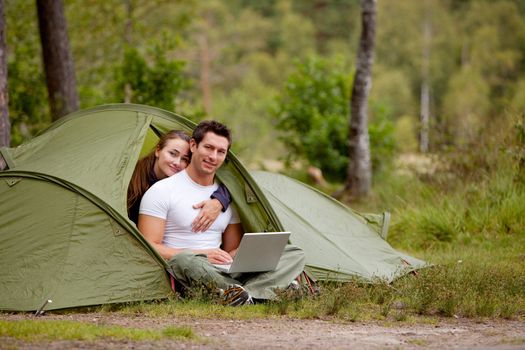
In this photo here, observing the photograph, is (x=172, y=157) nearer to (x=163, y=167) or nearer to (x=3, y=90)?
(x=163, y=167)

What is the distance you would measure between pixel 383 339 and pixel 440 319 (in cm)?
106

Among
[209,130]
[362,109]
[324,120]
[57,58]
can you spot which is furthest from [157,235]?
[324,120]

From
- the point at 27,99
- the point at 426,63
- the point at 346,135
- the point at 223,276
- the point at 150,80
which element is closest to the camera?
the point at 223,276

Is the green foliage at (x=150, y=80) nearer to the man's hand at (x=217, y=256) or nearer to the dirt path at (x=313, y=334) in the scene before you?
the man's hand at (x=217, y=256)

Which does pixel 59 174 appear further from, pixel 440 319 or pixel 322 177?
pixel 322 177

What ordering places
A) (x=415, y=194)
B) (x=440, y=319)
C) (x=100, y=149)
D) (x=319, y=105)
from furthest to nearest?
(x=319, y=105), (x=415, y=194), (x=100, y=149), (x=440, y=319)

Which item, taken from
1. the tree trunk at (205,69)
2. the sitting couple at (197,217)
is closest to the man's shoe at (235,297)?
the sitting couple at (197,217)

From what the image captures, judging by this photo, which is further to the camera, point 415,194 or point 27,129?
point 27,129

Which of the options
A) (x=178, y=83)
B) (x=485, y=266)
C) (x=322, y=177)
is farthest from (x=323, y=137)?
(x=485, y=266)

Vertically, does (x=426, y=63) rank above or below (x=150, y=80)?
above

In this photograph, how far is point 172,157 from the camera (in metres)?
6.49

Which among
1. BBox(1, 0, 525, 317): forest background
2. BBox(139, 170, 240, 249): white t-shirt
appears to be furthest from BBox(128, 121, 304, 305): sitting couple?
BBox(1, 0, 525, 317): forest background

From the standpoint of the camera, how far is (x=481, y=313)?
19.2 ft

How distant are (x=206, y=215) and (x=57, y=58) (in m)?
5.77
